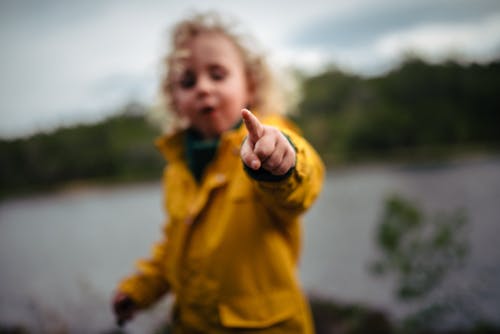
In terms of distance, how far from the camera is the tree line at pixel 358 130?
23.1 meters

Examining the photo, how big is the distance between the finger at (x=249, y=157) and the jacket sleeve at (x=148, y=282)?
3.38 ft

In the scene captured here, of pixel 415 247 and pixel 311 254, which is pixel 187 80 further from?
pixel 311 254

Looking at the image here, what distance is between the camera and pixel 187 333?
4.43 ft

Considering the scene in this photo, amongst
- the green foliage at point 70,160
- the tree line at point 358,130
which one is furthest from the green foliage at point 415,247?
the green foliage at point 70,160

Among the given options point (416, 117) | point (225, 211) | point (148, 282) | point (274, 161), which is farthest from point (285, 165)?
point (416, 117)

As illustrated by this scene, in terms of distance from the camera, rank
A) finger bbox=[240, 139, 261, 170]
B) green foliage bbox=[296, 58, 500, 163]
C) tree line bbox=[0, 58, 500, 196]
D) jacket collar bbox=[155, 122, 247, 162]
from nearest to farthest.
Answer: finger bbox=[240, 139, 261, 170]
jacket collar bbox=[155, 122, 247, 162]
green foliage bbox=[296, 58, 500, 163]
tree line bbox=[0, 58, 500, 196]

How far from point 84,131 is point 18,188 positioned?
47.8 feet

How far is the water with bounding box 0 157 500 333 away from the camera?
3.09 metres

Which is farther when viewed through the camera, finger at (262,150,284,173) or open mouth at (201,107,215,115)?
open mouth at (201,107,215,115)

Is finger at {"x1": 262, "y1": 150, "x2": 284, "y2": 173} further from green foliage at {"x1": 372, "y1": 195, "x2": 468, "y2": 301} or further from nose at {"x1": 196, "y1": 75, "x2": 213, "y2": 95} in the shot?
green foliage at {"x1": 372, "y1": 195, "x2": 468, "y2": 301}

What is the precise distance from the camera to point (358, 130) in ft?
82.6

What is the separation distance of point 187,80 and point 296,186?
31.6 inches

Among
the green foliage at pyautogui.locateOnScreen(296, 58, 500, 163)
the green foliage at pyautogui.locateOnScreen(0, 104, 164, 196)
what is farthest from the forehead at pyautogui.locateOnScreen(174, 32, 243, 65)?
the green foliage at pyautogui.locateOnScreen(0, 104, 164, 196)

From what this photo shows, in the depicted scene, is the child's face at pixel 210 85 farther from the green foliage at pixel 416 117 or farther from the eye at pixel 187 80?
the green foliage at pixel 416 117
